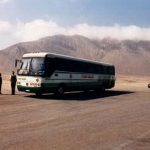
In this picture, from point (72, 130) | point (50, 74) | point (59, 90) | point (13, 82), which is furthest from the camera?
point (13, 82)

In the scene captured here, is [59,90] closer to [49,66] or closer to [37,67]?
[49,66]

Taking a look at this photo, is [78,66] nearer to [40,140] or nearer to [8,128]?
[8,128]

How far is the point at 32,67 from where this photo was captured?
25312mm

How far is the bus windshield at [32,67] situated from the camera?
980 inches

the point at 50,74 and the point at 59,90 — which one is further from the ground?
the point at 50,74

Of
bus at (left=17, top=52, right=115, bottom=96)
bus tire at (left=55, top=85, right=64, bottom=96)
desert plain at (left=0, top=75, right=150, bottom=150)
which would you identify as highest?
bus at (left=17, top=52, right=115, bottom=96)

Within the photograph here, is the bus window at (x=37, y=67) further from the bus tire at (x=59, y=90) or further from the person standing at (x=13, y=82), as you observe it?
the person standing at (x=13, y=82)

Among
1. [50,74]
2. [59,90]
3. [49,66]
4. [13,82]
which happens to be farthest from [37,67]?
[13,82]

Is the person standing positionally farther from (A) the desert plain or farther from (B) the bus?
(A) the desert plain

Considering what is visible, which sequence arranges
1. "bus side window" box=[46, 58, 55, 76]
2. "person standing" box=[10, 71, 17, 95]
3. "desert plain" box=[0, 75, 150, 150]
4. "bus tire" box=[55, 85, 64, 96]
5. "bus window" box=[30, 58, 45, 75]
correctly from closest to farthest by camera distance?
"desert plain" box=[0, 75, 150, 150] < "bus window" box=[30, 58, 45, 75] < "bus side window" box=[46, 58, 55, 76] < "bus tire" box=[55, 85, 64, 96] < "person standing" box=[10, 71, 17, 95]

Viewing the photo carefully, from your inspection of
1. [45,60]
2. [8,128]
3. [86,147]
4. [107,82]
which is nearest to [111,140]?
[86,147]

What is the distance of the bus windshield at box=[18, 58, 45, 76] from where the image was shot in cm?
2489

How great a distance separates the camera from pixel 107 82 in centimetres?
3656

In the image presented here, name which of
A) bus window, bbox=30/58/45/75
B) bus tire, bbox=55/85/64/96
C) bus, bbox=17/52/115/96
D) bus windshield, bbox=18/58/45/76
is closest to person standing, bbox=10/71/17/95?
bus, bbox=17/52/115/96
